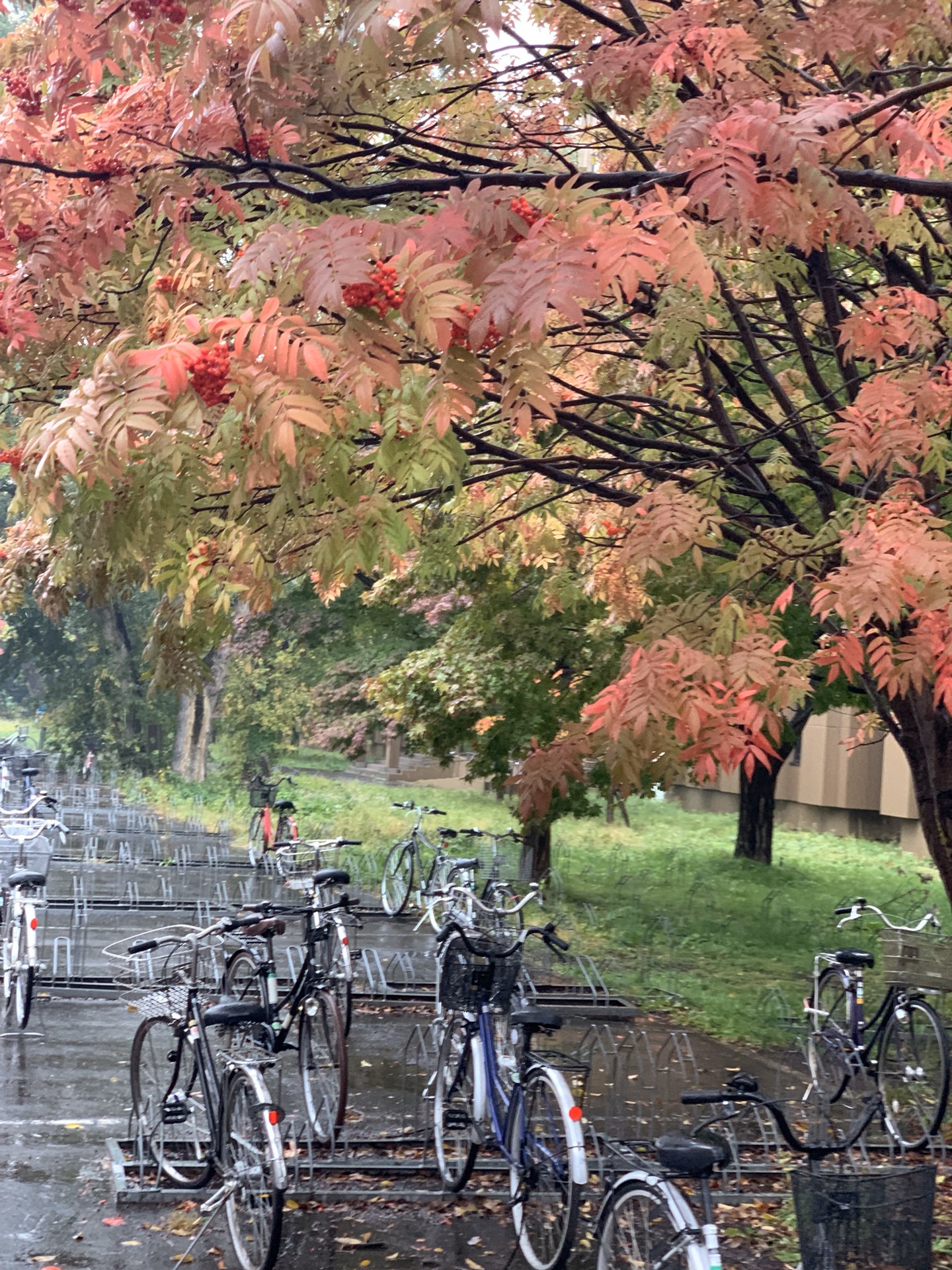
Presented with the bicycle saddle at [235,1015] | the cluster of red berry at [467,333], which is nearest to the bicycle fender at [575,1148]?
the bicycle saddle at [235,1015]

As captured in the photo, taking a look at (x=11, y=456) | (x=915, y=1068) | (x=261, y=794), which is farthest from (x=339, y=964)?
(x=261, y=794)

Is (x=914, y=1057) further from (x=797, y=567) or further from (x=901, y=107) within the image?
(x=901, y=107)

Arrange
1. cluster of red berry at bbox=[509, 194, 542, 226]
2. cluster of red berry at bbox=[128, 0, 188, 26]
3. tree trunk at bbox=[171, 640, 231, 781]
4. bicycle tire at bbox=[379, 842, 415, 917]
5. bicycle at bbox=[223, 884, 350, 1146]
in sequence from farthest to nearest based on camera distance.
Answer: tree trunk at bbox=[171, 640, 231, 781]
bicycle tire at bbox=[379, 842, 415, 917]
bicycle at bbox=[223, 884, 350, 1146]
cluster of red berry at bbox=[128, 0, 188, 26]
cluster of red berry at bbox=[509, 194, 542, 226]

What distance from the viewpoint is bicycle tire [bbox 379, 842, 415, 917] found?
15438mm

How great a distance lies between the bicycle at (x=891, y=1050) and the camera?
25.7 feet

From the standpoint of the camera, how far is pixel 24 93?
5.13m

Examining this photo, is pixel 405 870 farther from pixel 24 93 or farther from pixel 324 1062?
pixel 24 93

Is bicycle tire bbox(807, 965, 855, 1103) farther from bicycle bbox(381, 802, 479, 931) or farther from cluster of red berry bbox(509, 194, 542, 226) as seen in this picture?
bicycle bbox(381, 802, 479, 931)

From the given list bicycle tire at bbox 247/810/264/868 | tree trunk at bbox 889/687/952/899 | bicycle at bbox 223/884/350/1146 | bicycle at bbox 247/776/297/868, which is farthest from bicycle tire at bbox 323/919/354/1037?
bicycle tire at bbox 247/810/264/868

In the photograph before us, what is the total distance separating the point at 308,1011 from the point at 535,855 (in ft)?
31.9

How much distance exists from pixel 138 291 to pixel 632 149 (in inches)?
92.1

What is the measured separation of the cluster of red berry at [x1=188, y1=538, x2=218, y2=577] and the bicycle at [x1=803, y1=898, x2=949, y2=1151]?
177 inches

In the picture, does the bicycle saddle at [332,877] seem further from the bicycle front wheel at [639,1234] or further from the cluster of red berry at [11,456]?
the bicycle front wheel at [639,1234]

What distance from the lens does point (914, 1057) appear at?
7.86 metres
